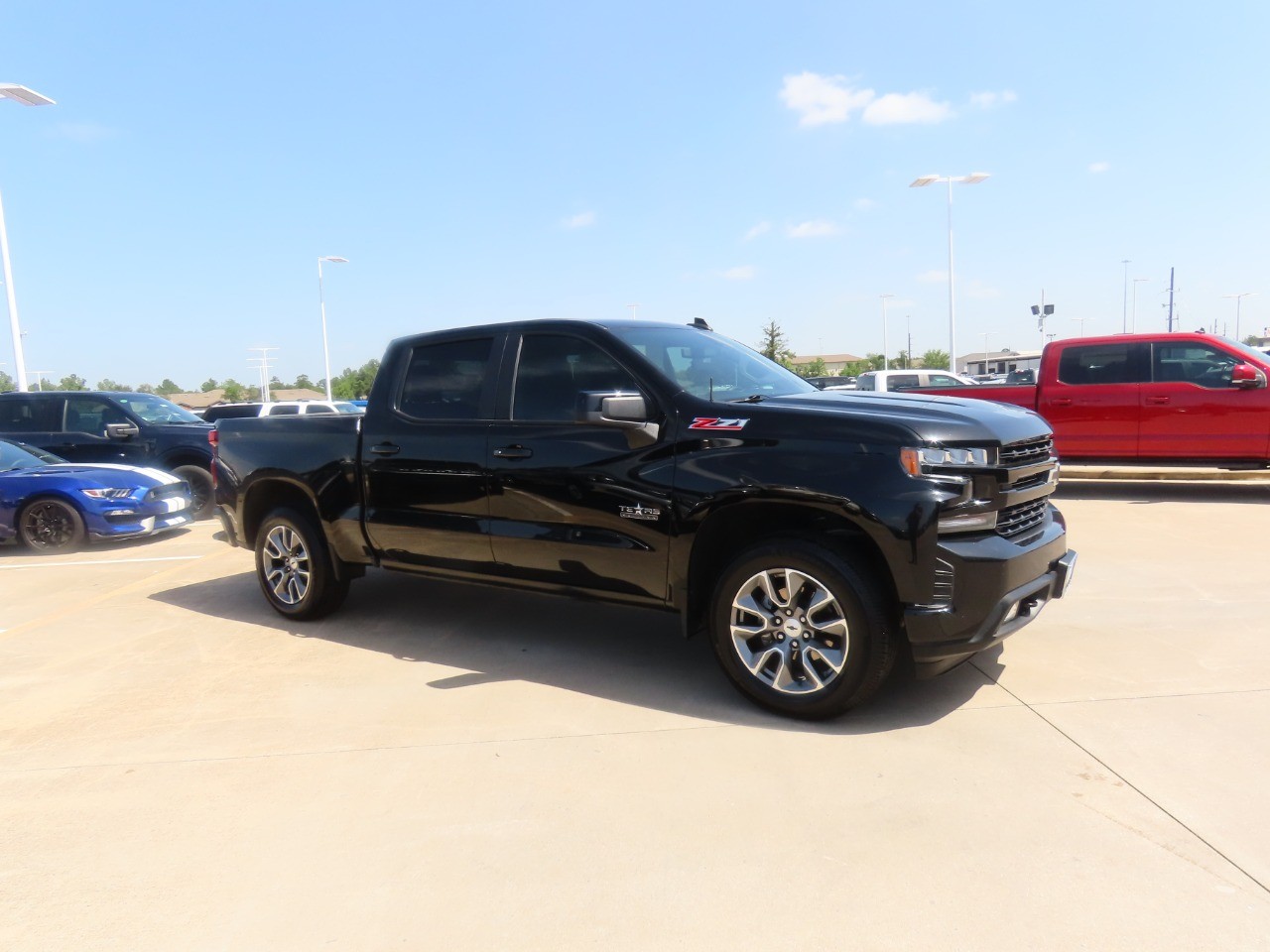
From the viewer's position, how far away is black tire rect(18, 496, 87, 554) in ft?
29.4

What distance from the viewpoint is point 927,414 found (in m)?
3.86

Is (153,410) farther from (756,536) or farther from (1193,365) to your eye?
(1193,365)

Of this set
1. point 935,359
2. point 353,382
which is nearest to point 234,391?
point 353,382

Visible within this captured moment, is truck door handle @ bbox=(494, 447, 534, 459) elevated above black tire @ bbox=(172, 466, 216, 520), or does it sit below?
above

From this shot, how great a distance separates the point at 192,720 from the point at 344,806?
137 centimetres

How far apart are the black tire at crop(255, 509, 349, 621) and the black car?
6.13 metres

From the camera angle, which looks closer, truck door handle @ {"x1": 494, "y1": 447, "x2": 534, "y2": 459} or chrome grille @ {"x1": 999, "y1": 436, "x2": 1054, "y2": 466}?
chrome grille @ {"x1": 999, "y1": 436, "x2": 1054, "y2": 466}

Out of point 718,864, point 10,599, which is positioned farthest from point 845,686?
point 10,599

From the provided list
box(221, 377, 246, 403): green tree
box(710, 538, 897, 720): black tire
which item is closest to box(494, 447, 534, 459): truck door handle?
box(710, 538, 897, 720): black tire

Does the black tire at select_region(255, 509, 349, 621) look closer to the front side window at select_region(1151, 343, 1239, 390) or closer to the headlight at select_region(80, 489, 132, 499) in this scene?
the headlight at select_region(80, 489, 132, 499)

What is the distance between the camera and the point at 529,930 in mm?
2531

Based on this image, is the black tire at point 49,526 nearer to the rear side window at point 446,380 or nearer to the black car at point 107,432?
the black car at point 107,432

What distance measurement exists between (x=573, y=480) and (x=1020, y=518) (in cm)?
213

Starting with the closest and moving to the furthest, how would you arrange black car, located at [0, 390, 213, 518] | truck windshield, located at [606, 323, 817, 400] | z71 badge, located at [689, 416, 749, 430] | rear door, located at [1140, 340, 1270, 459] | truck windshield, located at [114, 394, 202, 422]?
1. z71 badge, located at [689, 416, 749, 430]
2. truck windshield, located at [606, 323, 817, 400]
3. rear door, located at [1140, 340, 1270, 459]
4. black car, located at [0, 390, 213, 518]
5. truck windshield, located at [114, 394, 202, 422]
